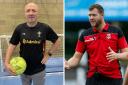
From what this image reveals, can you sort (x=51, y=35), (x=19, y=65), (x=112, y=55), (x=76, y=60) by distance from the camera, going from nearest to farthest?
1. (x=112, y=55)
2. (x=76, y=60)
3. (x=19, y=65)
4. (x=51, y=35)

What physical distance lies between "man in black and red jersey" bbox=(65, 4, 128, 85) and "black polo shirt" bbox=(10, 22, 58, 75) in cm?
87

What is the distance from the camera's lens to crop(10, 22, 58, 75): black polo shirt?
14.1ft

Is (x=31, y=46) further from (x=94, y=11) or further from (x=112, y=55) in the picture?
(x=112, y=55)

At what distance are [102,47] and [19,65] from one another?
1260 millimetres

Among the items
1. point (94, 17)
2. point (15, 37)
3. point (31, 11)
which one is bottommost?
point (15, 37)

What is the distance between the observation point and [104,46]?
351 centimetres

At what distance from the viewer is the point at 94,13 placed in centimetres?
346

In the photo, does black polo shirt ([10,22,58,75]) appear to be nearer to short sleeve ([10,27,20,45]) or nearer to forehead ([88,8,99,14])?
short sleeve ([10,27,20,45])

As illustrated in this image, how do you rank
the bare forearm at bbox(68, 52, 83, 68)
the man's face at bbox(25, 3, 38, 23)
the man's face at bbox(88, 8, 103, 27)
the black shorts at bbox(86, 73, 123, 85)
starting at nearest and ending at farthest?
the man's face at bbox(88, 8, 103, 27), the black shorts at bbox(86, 73, 123, 85), the bare forearm at bbox(68, 52, 83, 68), the man's face at bbox(25, 3, 38, 23)

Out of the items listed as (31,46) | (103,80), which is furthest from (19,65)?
(103,80)

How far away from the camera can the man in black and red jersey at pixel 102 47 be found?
3.49 metres

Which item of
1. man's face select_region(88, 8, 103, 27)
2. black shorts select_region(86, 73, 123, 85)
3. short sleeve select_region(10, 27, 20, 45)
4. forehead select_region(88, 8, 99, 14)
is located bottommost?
black shorts select_region(86, 73, 123, 85)

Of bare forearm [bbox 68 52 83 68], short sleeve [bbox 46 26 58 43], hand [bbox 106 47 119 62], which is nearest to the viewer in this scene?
hand [bbox 106 47 119 62]

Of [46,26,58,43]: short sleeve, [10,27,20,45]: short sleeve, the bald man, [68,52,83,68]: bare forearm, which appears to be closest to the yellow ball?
the bald man
